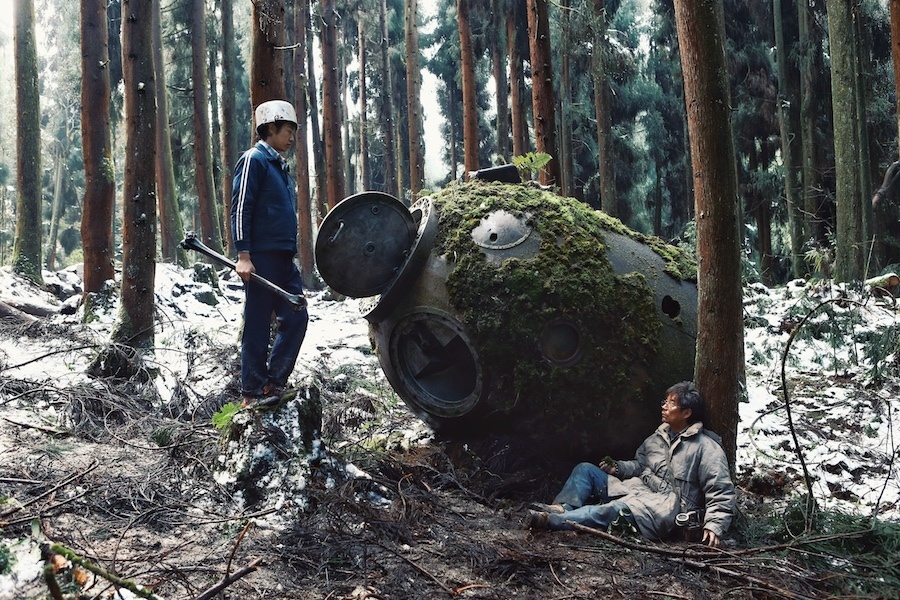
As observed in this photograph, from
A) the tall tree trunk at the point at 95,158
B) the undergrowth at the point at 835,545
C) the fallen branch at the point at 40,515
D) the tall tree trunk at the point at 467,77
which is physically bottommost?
the undergrowth at the point at 835,545

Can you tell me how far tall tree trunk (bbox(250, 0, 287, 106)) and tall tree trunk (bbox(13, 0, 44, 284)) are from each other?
30.2 feet

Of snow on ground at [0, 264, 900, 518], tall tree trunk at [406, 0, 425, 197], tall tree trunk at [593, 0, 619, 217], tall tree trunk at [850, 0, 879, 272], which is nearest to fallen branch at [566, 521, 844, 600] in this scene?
snow on ground at [0, 264, 900, 518]

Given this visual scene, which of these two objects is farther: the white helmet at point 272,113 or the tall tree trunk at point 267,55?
the tall tree trunk at point 267,55

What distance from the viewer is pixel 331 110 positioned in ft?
61.7

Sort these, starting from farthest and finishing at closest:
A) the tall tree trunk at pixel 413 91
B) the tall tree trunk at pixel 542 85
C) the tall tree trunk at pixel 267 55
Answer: the tall tree trunk at pixel 413 91 → the tall tree trunk at pixel 542 85 → the tall tree trunk at pixel 267 55

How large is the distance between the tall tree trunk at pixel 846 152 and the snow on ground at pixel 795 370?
3.17 ft

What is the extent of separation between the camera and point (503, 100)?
23.7 m

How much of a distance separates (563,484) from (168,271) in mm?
10881

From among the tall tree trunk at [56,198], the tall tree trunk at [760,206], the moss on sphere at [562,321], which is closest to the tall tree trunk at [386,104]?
the tall tree trunk at [760,206]

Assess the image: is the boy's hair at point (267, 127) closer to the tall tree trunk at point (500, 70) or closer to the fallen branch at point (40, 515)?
the fallen branch at point (40, 515)

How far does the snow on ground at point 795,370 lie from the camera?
573cm

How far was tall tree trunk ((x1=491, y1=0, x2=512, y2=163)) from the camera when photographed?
21.1 m

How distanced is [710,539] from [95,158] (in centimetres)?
1060

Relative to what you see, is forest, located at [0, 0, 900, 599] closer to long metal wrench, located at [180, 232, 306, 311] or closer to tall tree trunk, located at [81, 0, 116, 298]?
tall tree trunk, located at [81, 0, 116, 298]
